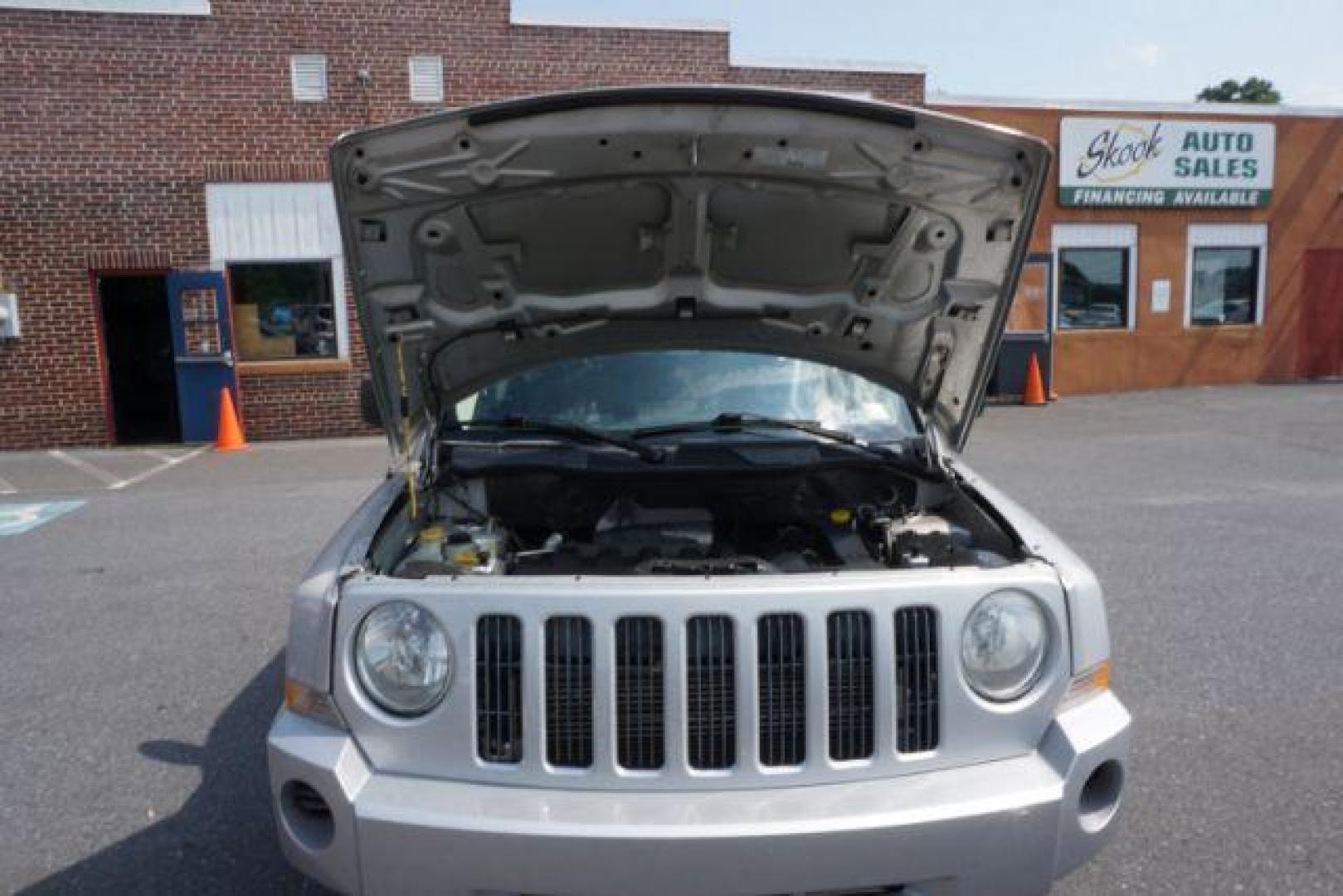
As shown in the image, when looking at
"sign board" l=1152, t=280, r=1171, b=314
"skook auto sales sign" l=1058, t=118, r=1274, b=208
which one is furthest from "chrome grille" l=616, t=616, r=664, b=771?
"sign board" l=1152, t=280, r=1171, b=314

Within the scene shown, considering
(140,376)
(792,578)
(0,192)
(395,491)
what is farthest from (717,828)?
(140,376)

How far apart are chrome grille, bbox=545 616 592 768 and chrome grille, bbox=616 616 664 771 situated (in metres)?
0.07

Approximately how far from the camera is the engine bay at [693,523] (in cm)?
291

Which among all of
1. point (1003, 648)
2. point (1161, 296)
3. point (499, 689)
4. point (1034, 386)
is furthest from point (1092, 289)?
point (499, 689)

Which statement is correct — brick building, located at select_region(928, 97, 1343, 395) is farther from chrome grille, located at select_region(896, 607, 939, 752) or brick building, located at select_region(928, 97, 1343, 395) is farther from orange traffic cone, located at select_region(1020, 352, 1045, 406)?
chrome grille, located at select_region(896, 607, 939, 752)

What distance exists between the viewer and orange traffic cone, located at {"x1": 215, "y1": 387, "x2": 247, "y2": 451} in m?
12.5

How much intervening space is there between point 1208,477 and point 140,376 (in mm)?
13623

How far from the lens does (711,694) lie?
220cm

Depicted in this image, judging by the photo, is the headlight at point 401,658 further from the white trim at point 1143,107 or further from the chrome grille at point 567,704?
the white trim at point 1143,107

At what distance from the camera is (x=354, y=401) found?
13.3 metres

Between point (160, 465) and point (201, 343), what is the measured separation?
211 centimetres

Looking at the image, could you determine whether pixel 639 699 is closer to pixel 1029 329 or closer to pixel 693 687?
pixel 693 687

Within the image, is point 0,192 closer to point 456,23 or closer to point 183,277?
point 183,277

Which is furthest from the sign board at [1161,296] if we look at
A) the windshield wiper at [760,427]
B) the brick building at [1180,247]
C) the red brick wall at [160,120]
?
the windshield wiper at [760,427]
